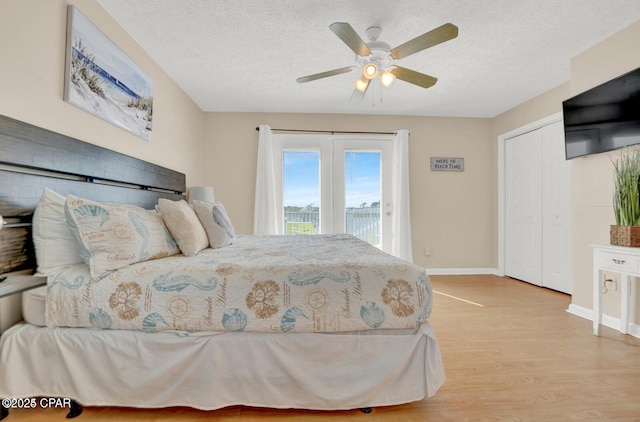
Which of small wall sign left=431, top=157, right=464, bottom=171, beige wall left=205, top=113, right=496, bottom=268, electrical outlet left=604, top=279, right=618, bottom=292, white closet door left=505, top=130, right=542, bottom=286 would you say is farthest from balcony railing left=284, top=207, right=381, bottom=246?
electrical outlet left=604, top=279, right=618, bottom=292

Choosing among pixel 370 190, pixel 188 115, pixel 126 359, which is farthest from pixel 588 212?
pixel 188 115

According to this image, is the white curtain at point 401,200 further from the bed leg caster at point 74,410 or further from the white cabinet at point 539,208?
the bed leg caster at point 74,410

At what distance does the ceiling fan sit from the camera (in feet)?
6.19

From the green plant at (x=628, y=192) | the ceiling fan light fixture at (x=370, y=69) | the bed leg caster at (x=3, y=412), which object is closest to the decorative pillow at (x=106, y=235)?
the bed leg caster at (x=3, y=412)

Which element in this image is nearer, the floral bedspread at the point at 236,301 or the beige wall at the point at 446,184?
the floral bedspread at the point at 236,301

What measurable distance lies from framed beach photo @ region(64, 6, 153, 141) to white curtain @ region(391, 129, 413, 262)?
323 cm

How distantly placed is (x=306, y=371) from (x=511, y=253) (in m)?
4.13

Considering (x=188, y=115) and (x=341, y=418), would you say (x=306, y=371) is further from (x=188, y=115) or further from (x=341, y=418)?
(x=188, y=115)

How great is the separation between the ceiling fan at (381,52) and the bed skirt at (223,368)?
5.88 feet

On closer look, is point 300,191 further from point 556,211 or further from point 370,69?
point 556,211

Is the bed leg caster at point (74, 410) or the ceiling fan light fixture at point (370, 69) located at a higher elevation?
the ceiling fan light fixture at point (370, 69)

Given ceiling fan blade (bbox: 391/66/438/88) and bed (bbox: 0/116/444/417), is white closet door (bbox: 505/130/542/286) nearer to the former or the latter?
ceiling fan blade (bbox: 391/66/438/88)

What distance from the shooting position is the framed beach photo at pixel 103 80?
5.96 ft

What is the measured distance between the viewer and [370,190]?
4.48 m
